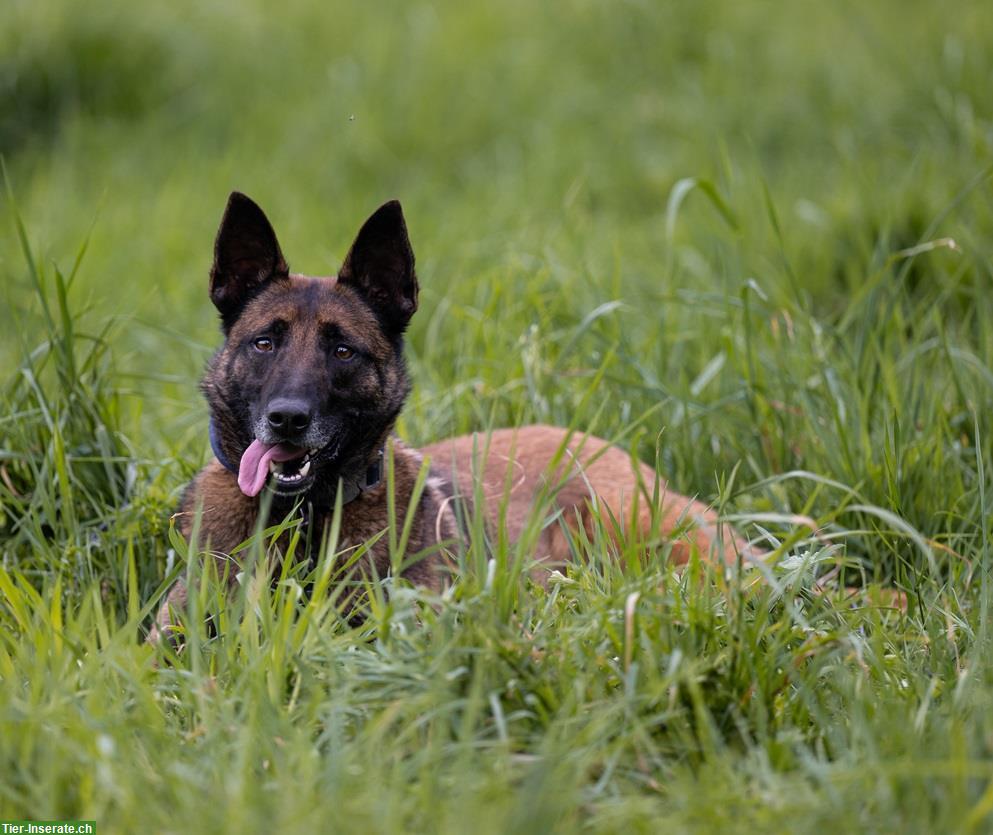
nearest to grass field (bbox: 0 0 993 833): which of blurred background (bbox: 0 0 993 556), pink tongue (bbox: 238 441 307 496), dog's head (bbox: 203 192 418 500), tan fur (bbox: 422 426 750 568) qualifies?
blurred background (bbox: 0 0 993 556)

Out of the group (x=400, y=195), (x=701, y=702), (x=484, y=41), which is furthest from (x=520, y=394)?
(x=484, y=41)

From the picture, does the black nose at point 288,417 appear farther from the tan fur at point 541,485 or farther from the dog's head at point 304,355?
→ the tan fur at point 541,485

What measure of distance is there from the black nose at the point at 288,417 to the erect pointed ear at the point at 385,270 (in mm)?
582

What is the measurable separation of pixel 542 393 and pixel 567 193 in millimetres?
1976

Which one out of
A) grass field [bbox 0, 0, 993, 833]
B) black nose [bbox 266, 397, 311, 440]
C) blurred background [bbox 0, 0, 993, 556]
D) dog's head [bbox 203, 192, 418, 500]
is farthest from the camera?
blurred background [bbox 0, 0, 993, 556]

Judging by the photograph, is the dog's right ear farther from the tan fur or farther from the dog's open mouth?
the tan fur

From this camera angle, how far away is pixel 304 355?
3582 millimetres

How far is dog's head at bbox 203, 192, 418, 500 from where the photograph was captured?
3.48 meters

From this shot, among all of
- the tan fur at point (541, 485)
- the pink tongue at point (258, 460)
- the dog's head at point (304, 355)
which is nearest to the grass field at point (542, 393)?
the tan fur at point (541, 485)

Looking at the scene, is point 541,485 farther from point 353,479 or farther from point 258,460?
point 258,460

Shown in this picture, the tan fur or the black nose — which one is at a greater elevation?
the black nose

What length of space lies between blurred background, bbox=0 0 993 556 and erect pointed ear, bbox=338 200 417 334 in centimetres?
65

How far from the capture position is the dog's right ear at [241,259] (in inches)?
147

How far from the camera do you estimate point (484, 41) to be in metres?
9.63
